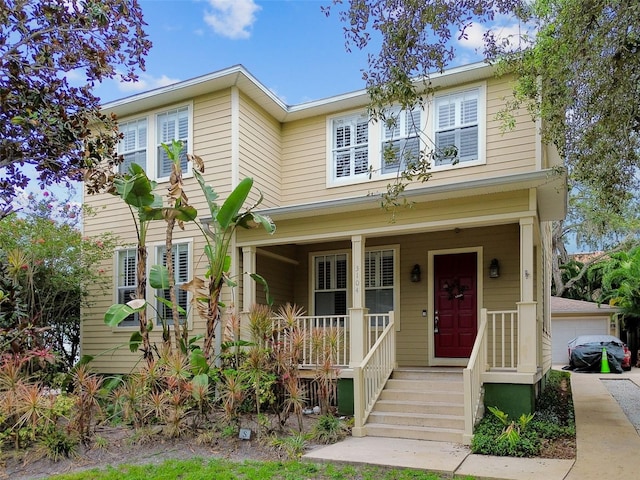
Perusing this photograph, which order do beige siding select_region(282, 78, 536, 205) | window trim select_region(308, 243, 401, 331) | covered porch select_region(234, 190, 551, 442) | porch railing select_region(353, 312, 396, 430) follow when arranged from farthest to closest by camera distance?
window trim select_region(308, 243, 401, 331), beige siding select_region(282, 78, 536, 205), covered porch select_region(234, 190, 551, 442), porch railing select_region(353, 312, 396, 430)

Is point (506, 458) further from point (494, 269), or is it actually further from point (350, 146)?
point (350, 146)

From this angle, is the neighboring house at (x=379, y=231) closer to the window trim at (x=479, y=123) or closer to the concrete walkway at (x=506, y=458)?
the window trim at (x=479, y=123)

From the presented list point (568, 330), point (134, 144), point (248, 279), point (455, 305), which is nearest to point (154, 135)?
point (134, 144)

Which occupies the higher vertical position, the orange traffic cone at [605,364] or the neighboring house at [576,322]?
the neighboring house at [576,322]

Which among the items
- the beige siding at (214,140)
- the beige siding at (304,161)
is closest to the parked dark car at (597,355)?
the beige siding at (304,161)

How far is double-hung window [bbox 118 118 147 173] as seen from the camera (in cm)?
1221

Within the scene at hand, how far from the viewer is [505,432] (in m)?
6.99

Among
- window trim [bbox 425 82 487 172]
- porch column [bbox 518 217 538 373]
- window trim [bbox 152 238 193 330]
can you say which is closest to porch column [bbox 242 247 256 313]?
window trim [bbox 152 238 193 330]

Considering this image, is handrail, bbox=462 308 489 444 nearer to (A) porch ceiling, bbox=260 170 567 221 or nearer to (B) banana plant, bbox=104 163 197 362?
(A) porch ceiling, bbox=260 170 567 221

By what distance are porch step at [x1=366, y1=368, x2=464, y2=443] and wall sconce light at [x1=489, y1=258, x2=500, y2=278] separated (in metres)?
2.21

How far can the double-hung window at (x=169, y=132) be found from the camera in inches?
464

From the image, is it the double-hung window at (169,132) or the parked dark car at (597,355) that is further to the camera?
the parked dark car at (597,355)

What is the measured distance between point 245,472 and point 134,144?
8.50 metres

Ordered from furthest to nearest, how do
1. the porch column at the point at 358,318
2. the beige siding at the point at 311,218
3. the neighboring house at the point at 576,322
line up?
the neighboring house at the point at 576,322
the beige siding at the point at 311,218
the porch column at the point at 358,318
